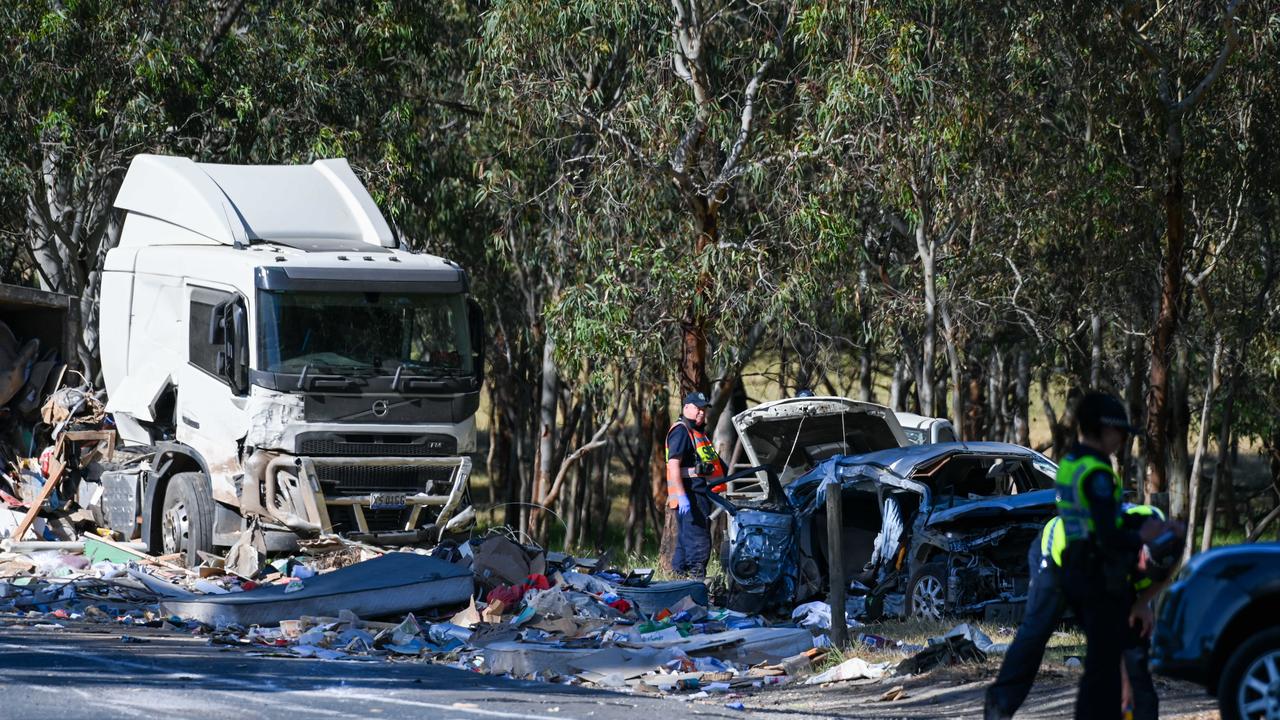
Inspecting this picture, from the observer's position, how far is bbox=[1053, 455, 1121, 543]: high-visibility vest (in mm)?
6375

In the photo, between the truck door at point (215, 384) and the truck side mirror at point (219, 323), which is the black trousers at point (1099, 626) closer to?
the truck door at point (215, 384)

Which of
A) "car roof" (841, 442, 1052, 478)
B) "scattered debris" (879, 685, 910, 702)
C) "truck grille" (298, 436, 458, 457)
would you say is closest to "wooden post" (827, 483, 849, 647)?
"scattered debris" (879, 685, 910, 702)

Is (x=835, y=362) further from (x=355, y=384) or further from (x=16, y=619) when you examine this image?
(x=16, y=619)

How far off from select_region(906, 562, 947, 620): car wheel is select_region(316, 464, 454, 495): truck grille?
4.17m

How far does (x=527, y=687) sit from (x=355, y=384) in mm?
4671

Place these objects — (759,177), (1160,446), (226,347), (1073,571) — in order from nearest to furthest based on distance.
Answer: (1073,571) < (226,347) < (759,177) < (1160,446)

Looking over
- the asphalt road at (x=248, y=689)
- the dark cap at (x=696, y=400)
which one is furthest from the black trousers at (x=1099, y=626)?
the dark cap at (x=696, y=400)

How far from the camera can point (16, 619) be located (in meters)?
12.1

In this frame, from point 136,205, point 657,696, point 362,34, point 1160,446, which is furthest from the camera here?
point 362,34

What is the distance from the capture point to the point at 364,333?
1375 centimetres

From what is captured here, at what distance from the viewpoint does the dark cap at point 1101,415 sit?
643 centimetres

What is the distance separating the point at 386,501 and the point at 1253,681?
8.60 metres

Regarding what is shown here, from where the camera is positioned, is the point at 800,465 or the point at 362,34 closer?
the point at 800,465

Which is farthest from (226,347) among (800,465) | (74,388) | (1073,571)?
(1073,571)
